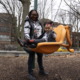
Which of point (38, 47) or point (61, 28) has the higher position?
point (61, 28)

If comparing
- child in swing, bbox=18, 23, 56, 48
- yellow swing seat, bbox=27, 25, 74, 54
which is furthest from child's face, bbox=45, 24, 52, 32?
yellow swing seat, bbox=27, 25, 74, 54

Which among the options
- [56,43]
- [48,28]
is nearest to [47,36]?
[48,28]

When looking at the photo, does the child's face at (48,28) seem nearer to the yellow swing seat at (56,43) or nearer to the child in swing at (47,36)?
the child in swing at (47,36)

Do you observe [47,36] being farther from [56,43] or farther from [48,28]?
[56,43]

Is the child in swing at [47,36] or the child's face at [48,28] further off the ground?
the child's face at [48,28]

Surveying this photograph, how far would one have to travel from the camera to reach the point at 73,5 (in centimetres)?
467

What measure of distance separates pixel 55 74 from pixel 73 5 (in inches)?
72.2

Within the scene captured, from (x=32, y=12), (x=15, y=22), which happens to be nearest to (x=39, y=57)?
(x=32, y=12)

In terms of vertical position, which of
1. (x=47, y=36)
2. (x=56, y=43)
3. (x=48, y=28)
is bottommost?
(x=56, y=43)

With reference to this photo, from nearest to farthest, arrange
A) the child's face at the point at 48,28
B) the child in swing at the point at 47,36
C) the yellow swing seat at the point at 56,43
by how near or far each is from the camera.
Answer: the yellow swing seat at the point at 56,43, the child in swing at the point at 47,36, the child's face at the point at 48,28

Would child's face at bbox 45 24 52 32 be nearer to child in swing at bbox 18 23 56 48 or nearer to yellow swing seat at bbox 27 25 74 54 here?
child in swing at bbox 18 23 56 48

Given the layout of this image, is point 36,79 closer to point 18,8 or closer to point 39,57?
point 39,57

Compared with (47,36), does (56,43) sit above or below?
below

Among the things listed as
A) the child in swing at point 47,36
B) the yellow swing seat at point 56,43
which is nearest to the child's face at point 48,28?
the child in swing at point 47,36
